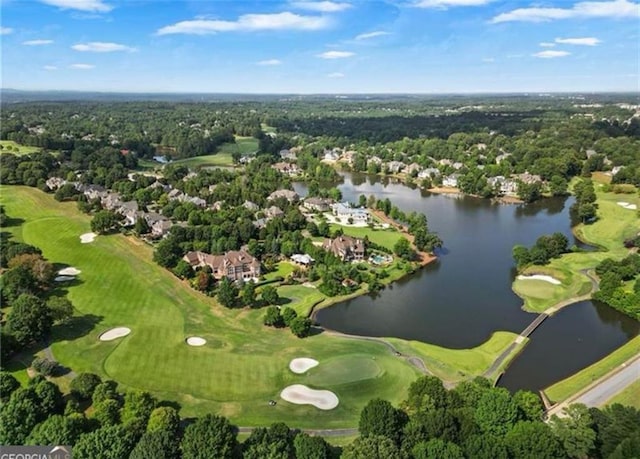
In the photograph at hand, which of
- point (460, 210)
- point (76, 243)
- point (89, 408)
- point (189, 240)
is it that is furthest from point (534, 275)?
point (76, 243)

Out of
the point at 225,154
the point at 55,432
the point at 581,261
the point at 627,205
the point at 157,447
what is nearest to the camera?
the point at 157,447

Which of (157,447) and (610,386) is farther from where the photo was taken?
(610,386)

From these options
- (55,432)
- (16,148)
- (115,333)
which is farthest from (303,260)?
(16,148)

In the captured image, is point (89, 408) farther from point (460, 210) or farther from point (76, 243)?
point (460, 210)

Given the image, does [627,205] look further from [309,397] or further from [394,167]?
[309,397]

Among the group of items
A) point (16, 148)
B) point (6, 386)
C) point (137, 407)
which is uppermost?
point (16, 148)

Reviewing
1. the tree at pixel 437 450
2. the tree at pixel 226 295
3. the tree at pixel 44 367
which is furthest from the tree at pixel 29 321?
the tree at pixel 437 450

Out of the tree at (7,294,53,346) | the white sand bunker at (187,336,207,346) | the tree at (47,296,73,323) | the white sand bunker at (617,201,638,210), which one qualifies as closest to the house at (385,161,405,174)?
the white sand bunker at (617,201,638,210)
